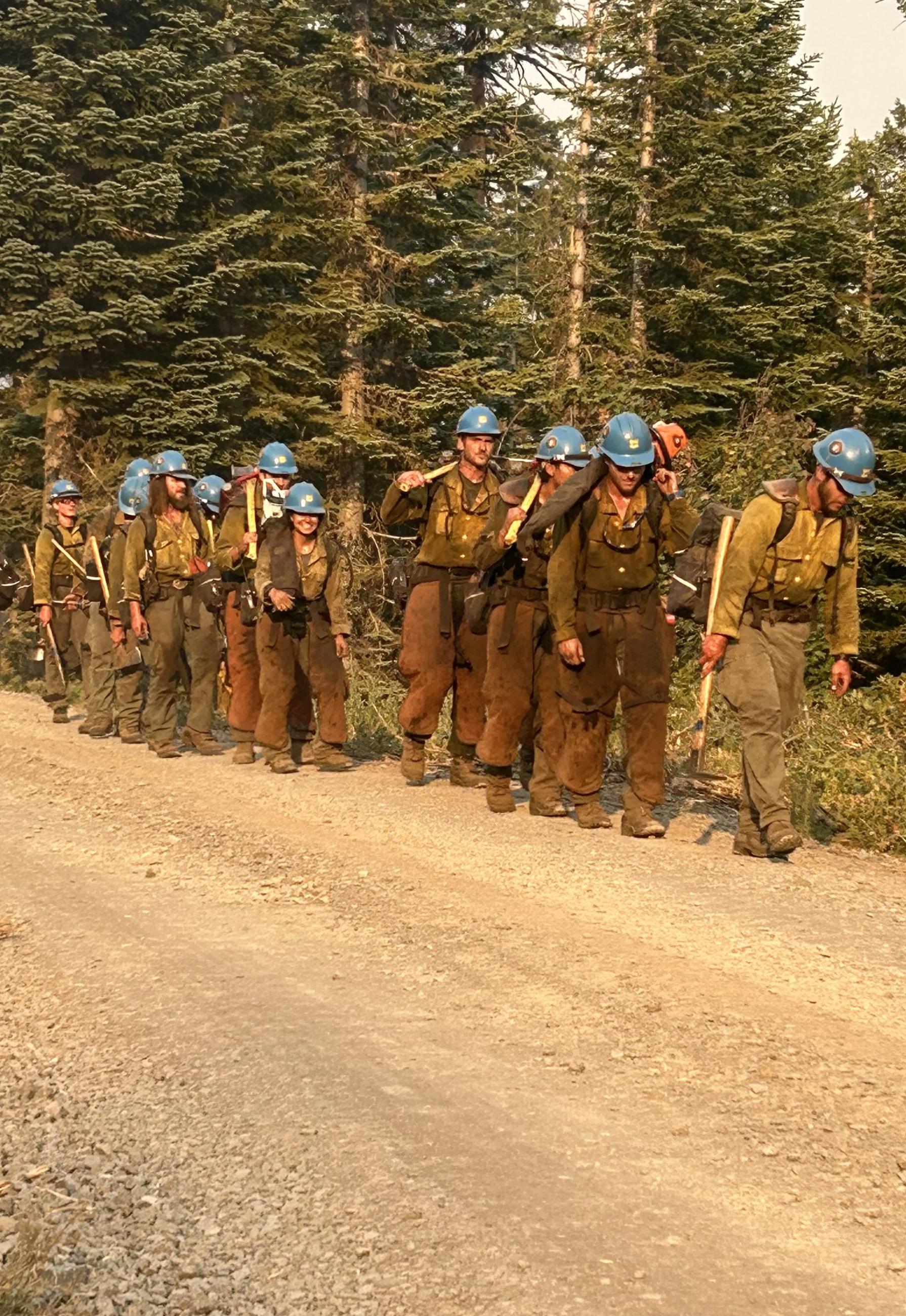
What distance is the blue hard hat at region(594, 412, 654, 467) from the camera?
889cm

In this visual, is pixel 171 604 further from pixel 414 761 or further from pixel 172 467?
pixel 414 761

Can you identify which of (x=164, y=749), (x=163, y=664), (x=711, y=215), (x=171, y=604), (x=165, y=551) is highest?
(x=711, y=215)

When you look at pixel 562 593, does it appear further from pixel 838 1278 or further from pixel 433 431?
pixel 433 431

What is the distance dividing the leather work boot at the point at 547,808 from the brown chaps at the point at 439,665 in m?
1.36

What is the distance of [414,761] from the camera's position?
37.9 ft

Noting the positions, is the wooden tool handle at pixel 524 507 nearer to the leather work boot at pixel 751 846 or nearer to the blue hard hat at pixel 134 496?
the leather work boot at pixel 751 846

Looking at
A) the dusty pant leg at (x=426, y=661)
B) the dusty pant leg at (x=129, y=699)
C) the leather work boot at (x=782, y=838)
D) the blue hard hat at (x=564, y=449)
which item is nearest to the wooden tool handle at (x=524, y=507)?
the blue hard hat at (x=564, y=449)

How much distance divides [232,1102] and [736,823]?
6.11 metres

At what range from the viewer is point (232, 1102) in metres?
4.90

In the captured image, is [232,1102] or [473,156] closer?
[232,1102]

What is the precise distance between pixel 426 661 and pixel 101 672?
495cm

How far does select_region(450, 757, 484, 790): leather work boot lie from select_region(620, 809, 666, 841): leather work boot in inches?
88.9

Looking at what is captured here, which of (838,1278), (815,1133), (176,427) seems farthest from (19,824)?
(176,427)

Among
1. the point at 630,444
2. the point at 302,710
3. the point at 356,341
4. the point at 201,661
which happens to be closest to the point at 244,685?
the point at 302,710
